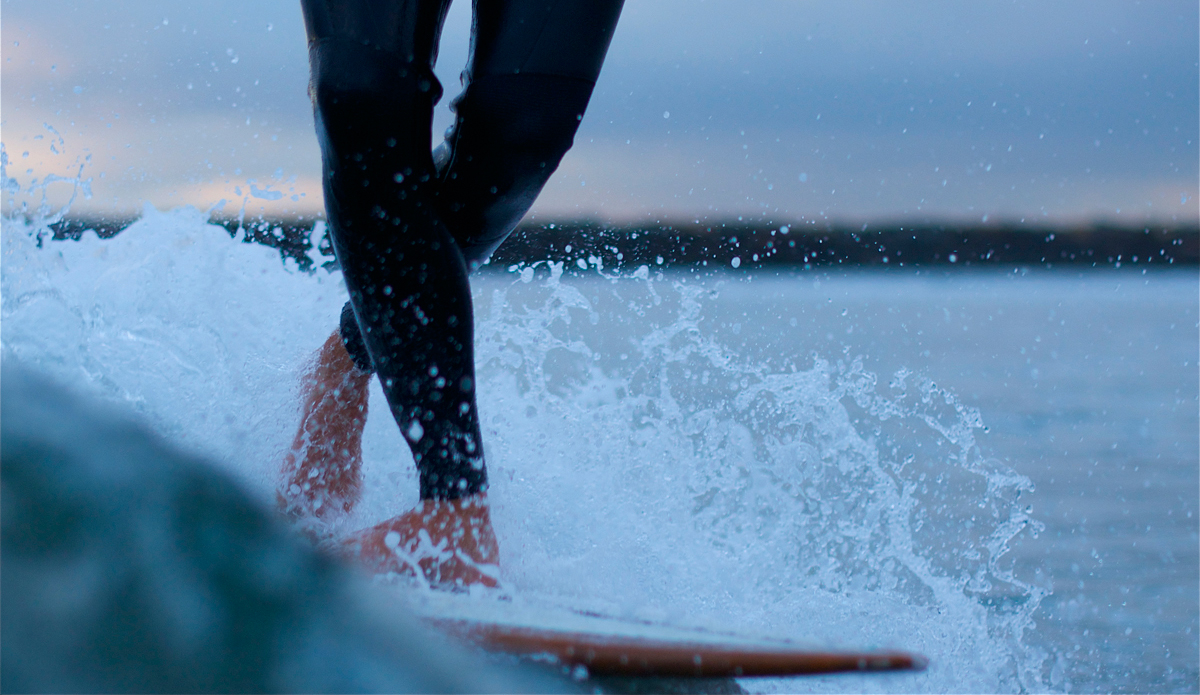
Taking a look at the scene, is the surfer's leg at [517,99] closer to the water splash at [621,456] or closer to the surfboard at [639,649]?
the water splash at [621,456]

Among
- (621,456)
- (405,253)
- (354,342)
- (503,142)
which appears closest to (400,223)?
(405,253)

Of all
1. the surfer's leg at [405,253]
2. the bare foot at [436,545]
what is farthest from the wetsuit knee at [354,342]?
the bare foot at [436,545]

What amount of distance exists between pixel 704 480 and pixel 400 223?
29.4 inches

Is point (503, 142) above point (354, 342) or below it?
→ above

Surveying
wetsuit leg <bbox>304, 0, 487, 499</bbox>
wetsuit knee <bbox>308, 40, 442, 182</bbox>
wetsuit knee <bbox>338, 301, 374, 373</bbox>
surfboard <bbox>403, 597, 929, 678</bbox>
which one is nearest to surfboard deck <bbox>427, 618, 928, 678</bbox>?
surfboard <bbox>403, 597, 929, 678</bbox>

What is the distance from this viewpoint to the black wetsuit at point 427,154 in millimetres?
955

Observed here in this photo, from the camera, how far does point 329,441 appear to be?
1.25 metres

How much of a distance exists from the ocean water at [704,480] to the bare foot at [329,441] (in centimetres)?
3

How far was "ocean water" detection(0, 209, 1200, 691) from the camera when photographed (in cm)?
114

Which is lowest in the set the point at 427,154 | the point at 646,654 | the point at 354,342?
the point at 646,654

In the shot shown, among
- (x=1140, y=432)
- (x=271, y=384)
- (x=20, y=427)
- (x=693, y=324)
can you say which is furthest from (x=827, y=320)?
(x=20, y=427)

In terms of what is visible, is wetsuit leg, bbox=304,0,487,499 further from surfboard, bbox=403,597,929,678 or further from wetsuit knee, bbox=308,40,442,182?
surfboard, bbox=403,597,929,678

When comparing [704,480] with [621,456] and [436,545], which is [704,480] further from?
[436,545]

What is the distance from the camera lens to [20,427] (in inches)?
5.4
